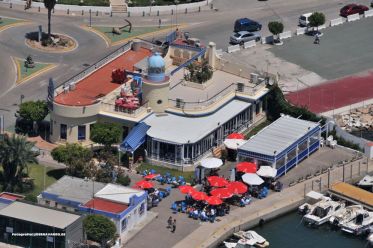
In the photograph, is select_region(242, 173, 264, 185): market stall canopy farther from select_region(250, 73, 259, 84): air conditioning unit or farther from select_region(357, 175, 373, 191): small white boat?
select_region(250, 73, 259, 84): air conditioning unit

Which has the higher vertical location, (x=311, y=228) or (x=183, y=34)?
(x=183, y=34)

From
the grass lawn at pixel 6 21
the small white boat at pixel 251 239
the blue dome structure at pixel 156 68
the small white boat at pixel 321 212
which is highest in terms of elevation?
the blue dome structure at pixel 156 68

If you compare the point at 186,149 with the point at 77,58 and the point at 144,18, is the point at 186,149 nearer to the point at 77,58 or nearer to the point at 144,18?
the point at 77,58

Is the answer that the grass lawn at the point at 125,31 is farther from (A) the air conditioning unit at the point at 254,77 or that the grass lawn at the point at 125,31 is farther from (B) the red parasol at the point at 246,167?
(B) the red parasol at the point at 246,167

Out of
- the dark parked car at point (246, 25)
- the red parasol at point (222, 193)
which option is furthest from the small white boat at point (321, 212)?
the dark parked car at point (246, 25)

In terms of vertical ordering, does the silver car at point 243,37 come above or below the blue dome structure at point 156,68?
below

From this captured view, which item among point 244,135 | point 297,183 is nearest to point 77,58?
point 244,135
